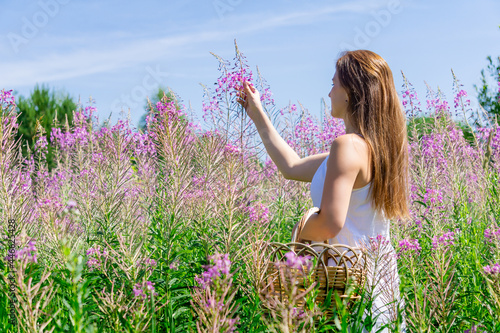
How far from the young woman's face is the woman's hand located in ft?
2.26

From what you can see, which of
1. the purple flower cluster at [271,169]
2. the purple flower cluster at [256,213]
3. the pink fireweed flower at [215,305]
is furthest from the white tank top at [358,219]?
→ the purple flower cluster at [271,169]

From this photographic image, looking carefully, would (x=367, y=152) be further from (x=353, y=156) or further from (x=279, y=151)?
(x=279, y=151)

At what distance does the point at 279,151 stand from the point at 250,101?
0.43m

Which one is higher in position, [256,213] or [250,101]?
[250,101]

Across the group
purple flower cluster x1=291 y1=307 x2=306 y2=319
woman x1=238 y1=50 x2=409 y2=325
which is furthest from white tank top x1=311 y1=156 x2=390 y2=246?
purple flower cluster x1=291 y1=307 x2=306 y2=319

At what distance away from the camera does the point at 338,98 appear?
9.70 feet

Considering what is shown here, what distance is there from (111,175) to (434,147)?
3.62 metres

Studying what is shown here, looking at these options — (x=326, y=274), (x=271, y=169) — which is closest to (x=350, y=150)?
(x=326, y=274)

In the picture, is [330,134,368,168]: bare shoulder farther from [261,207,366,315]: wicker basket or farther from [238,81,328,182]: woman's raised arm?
[238,81,328,182]: woman's raised arm

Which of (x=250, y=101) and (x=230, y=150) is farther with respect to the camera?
(x=250, y=101)

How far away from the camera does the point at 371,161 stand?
2.74 meters

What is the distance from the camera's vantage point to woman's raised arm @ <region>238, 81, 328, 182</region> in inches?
134

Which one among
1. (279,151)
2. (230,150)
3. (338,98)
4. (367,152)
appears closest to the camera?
(367,152)

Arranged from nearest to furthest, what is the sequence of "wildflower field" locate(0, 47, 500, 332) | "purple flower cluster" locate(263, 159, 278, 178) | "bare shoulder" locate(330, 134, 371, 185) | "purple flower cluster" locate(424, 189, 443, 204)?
"wildflower field" locate(0, 47, 500, 332) → "bare shoulder" locate(330, 134, 371, 185) → "purple flower cluster" locate(424, 189, 443, 204) → "purple flower cluster" locate(263, 159, 278, 178)
